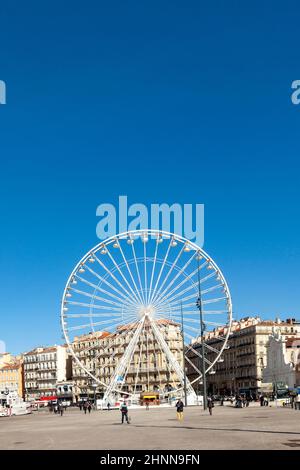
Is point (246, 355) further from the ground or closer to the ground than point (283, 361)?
further from the ground

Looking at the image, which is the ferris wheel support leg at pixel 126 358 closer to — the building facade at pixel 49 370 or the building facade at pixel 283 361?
the building facade at pixel 283 361

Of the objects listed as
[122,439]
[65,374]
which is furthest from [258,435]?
[65,374]

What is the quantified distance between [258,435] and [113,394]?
2538 inches

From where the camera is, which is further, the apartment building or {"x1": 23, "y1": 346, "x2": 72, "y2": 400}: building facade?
{"x1": 23, "y1": 346, "x2": 72, "y2": 400}: building facade

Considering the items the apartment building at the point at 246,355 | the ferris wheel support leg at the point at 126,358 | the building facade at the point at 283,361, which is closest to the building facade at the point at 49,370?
the apartment building at the point at 246,355

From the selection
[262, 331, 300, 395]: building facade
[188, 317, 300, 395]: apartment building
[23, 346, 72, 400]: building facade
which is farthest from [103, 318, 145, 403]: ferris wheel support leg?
[23, 346, 72, 400]: building facade

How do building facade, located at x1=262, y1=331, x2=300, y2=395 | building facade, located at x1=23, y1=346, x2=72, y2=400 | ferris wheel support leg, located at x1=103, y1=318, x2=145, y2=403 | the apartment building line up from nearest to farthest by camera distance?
ferris wheel support leg, located at x1=103, y1=318, x2=145, y2=403
building facade, located at x1=262, y1=331, x2=300, y2=395
the apartment building
building facade, located at x1=23, y1=346, x2=72, y2=400

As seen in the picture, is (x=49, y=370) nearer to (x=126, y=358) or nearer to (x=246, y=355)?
(x=246, y=355)

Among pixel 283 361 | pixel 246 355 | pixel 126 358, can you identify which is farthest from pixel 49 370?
pixel 126 358

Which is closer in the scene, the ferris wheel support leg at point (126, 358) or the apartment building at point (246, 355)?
the ferris wheel support leg at point (126, 358)

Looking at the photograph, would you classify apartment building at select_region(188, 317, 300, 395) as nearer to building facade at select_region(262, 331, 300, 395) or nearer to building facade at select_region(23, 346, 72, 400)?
building facade at select_region(262, 331, 300, 395)

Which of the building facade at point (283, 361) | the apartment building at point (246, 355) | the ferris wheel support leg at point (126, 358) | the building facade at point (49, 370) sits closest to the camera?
the ferris wheel support leg at point (126, 358)

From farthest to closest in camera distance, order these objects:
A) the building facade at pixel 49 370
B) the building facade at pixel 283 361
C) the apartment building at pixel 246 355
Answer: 1. the building facade at pixel 49 370
2. the apartment building at pixel 246 355
3. the building facade at pixel 283 361
